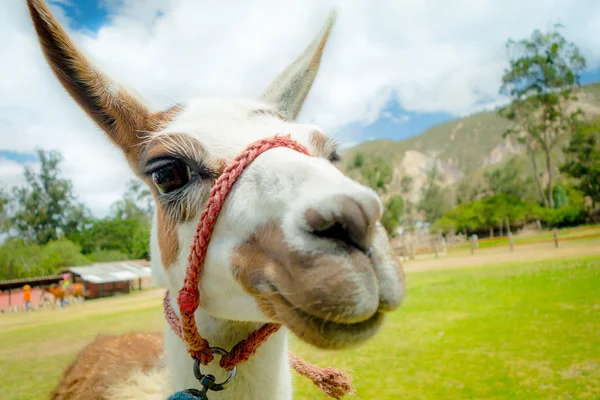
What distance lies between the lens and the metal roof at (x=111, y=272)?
36.6 m

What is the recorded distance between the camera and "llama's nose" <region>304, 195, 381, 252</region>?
122 centimetres

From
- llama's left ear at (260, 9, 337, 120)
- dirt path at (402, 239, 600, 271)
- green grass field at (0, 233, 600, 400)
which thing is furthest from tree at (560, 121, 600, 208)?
llama's left ear at (260, 9, 337, 120)

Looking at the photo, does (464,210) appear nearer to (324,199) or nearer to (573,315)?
(573,315)

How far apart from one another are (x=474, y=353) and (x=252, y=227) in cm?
499

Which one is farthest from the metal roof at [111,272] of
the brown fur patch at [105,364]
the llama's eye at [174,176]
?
the llama's eye at [174,176]

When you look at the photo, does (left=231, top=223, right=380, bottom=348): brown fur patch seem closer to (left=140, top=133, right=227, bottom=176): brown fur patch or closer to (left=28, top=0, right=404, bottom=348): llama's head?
(left=28, top=0, right=404, bottom=348): llama's head

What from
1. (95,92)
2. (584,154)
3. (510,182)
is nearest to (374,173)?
(584,154)

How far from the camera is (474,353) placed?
16.9 ft

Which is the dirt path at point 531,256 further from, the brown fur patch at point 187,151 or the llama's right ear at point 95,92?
the llama's right ear at point 95,92

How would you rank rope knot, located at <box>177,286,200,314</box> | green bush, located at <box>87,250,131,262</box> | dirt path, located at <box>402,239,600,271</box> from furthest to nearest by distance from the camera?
green bush, located at <box>87,250,131,262</box> → dirt path, located at <box>402,239,600,271</box> → rope knot, located at <box>177,286,200,314</box>

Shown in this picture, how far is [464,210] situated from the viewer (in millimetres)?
62312

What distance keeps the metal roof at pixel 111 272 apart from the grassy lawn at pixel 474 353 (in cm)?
2934

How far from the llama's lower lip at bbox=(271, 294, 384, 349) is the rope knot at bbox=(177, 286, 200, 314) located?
1.62ft

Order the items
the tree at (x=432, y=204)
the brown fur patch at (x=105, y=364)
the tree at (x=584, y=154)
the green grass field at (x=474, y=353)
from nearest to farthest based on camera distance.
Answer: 1. the brown fur patch at (x=105, y=364)
2. the green grass field at (x=474, y=353)
3. the tree at (x=584, y=154)
4. the tree at (x=432, y=204)
